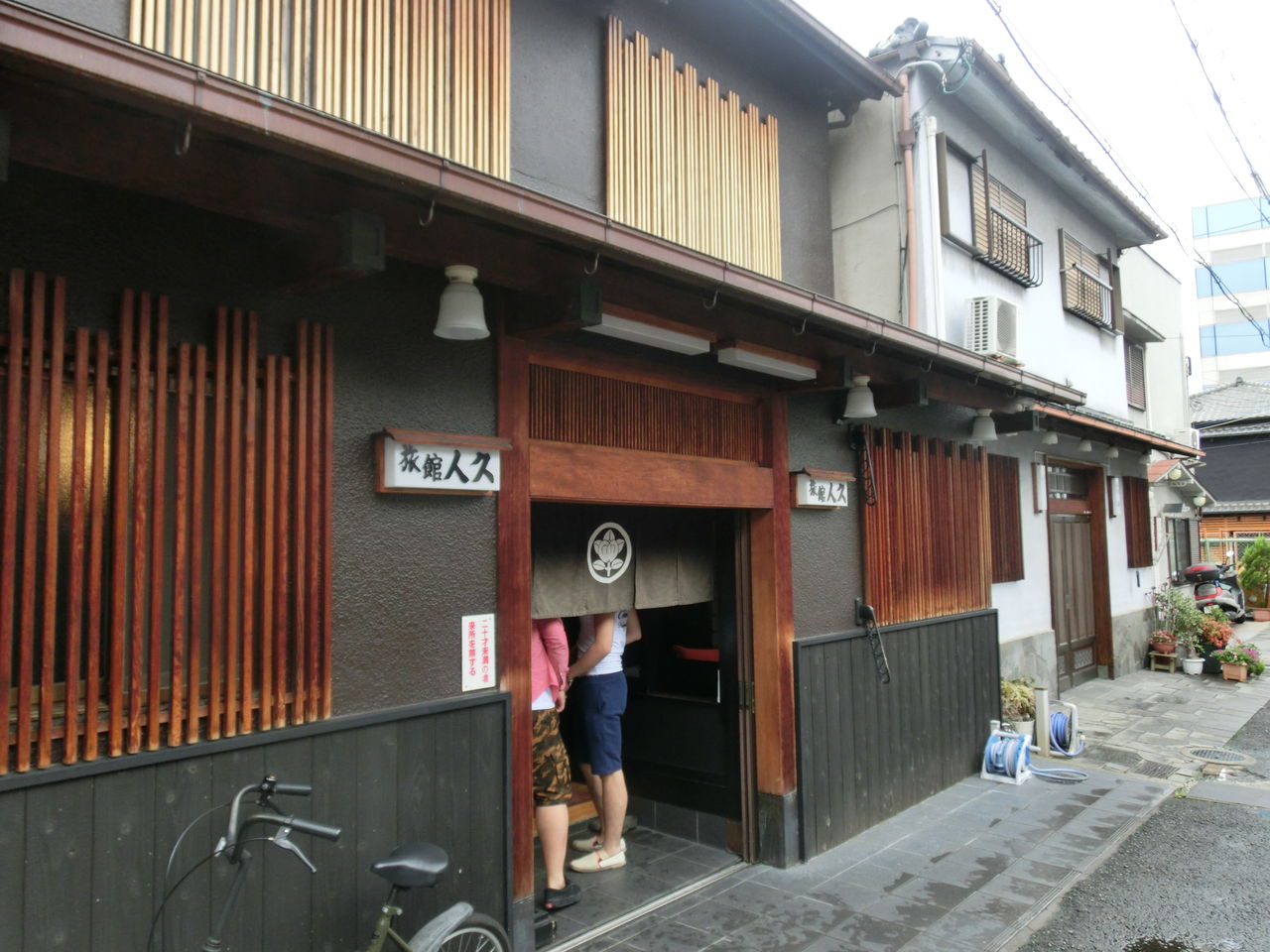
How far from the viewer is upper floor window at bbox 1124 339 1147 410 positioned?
16.1m

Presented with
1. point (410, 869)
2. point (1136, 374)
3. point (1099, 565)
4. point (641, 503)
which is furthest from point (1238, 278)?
point (410, 869)

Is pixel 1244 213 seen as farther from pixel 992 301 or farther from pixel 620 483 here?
pixel 620 483

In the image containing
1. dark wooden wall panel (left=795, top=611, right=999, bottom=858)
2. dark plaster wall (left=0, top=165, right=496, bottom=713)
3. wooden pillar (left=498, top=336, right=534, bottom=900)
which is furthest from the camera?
dark wooden wall panel (left=795, top=611, right=999, bottom=858)

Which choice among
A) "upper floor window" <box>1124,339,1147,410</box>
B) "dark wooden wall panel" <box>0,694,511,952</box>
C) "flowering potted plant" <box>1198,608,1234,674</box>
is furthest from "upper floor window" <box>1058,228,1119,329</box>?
"dark wooden wall panel" <box>0,694,511,952</box>

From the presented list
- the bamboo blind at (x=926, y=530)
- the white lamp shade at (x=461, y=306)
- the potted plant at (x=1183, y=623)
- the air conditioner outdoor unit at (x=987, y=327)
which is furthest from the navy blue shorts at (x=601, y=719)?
the potted plant at (x=1183, y=623)

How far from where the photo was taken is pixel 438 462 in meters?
4.20

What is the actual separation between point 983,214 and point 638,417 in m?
6.73

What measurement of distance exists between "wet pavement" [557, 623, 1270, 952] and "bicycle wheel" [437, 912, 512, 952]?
3.72ft

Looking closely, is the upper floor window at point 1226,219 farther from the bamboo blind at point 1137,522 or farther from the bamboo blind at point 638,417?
the bamboo blind at point 638,417

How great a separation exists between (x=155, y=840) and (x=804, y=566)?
15.3 feet

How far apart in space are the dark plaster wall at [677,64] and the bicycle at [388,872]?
396 centimetres

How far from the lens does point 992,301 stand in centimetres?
968

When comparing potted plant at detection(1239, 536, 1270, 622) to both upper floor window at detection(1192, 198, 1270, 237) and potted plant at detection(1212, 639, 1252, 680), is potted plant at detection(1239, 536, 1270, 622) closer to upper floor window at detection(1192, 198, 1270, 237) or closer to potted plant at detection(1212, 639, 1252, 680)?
potted plant at detection(1212, 639, 1252, 680)

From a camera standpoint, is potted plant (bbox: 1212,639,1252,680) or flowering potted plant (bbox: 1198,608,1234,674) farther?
flowering potted plant (bbox: 1198,608,1234,674)
